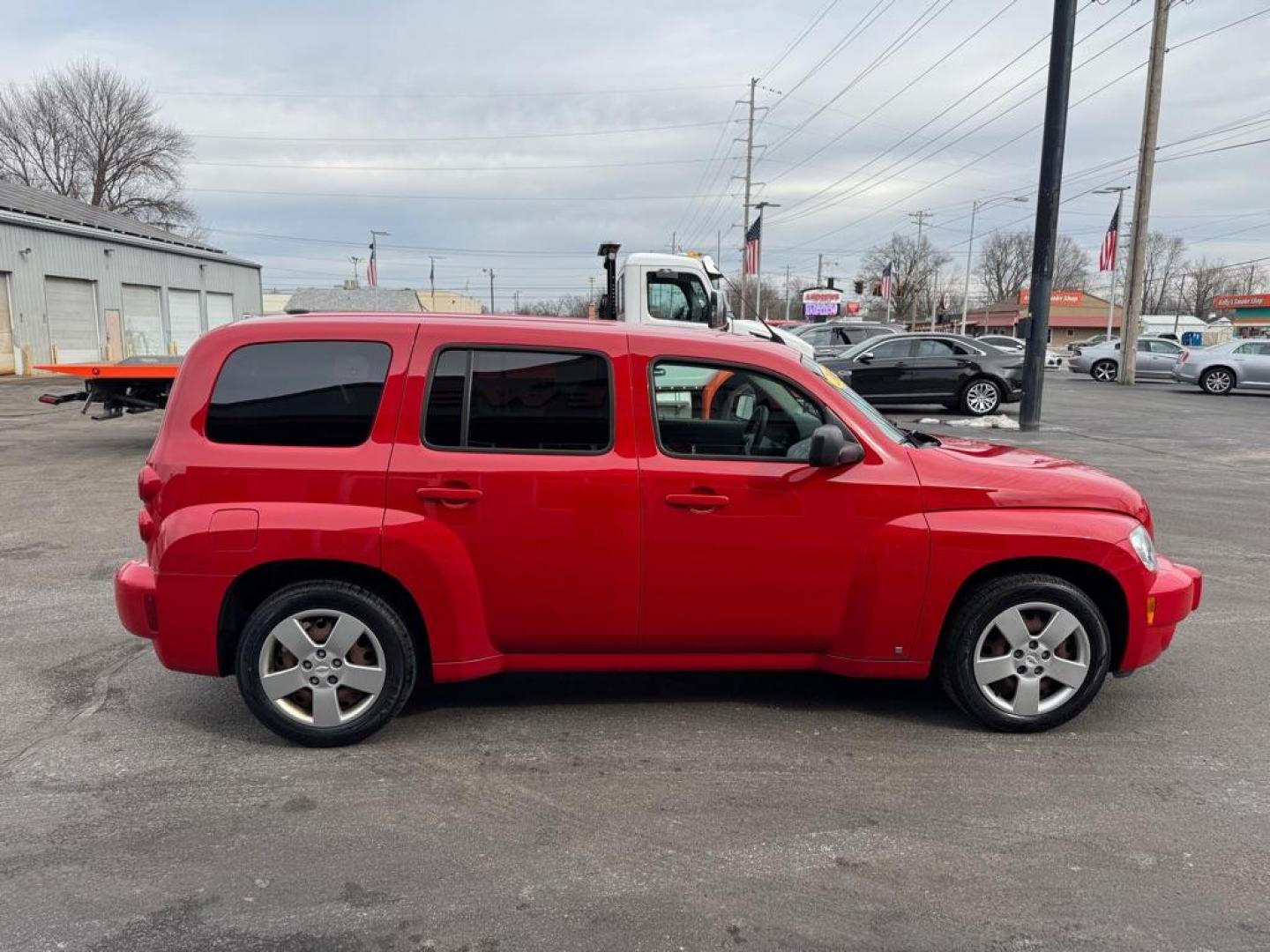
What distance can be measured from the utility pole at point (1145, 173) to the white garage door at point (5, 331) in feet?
115

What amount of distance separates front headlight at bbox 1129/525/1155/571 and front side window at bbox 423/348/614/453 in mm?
2313

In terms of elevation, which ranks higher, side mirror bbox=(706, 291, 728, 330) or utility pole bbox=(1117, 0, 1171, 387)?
utility pole bbox=(1117, 0, 1171, 387)

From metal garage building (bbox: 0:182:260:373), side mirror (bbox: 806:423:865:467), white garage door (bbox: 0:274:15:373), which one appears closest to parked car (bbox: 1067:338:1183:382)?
side mirror (bbox: 806:423:865:467)

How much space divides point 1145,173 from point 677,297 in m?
19.3

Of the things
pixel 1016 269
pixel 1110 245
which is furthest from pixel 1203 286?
pixel 1110 245

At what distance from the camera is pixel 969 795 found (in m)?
3.39

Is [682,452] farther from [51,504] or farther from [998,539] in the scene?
[51,504]

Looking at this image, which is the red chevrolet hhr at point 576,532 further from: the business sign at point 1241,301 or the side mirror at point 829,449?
the business sign at point 1241,301

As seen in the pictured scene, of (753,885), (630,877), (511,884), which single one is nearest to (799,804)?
(753,885)

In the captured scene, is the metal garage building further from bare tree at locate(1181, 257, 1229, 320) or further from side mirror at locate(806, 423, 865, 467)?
bare tree at locate(1181, 257, 1229, 320)

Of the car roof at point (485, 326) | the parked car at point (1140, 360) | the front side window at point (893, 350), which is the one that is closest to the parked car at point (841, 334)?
the front side window at point (893, 350)

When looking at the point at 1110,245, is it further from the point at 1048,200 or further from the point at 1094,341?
the point at 1048,200

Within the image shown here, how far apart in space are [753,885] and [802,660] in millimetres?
1241

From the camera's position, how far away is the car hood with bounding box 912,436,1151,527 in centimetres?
375
